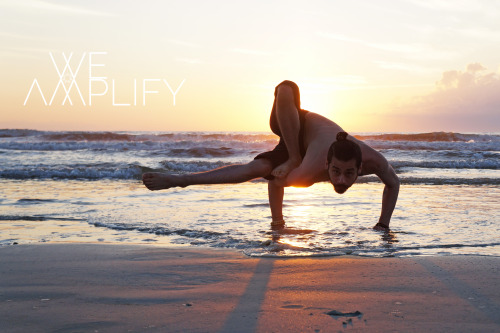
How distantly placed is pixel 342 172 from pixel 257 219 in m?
1.98

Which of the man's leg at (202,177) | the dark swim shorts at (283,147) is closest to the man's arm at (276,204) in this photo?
the dark swim shorts at (283,147)

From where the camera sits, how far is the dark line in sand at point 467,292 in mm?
2439

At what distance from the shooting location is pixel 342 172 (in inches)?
151

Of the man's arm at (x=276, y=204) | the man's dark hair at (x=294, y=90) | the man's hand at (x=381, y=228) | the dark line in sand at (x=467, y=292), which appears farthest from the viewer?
the man's arm at (x=276, y=204)

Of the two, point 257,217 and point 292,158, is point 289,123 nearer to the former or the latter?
point 292,158

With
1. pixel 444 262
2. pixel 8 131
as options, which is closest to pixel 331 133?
pixel 444 262

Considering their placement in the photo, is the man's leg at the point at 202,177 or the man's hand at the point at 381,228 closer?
the man's leg at the point at 202,177

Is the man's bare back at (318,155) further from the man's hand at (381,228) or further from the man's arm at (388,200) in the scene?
the man's hand at (381,228)

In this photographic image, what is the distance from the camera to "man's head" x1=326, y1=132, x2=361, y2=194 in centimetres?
381

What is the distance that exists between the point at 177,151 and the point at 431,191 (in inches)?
615

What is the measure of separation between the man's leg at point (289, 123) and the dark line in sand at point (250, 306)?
→ 1.32 m

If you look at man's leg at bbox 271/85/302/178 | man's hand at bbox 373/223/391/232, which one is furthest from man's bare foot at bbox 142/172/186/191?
man's hand at bbox 373/223/391/232

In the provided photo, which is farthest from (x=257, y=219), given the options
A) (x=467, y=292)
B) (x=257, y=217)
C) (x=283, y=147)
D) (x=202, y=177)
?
(x=467, y=292)

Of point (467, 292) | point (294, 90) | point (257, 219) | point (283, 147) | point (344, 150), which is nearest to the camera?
point (467, 292)
